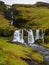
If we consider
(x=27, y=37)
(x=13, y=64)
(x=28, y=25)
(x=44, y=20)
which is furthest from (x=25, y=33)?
(x=13, y=64)

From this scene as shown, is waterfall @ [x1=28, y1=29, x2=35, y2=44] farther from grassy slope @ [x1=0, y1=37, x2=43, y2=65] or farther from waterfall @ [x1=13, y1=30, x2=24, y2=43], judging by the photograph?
grassy slope @ [x1=0, y1=37, x2=43, y2=65]

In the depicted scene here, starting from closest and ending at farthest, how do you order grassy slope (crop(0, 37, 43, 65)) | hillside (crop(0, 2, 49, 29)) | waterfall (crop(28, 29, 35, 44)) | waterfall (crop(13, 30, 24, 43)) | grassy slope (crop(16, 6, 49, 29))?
grassy slope (crop(0, 37, 43, 65)) < waterfall (crop(28, 29, 35, 44)) < waterfall (crop(13, 30, 24, 43)) < grassy slope (crop(16, 6, 49, 29)) < hillside (crop(0, 2, 49, 29))

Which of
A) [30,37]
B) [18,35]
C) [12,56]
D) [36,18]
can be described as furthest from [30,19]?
[12,56]

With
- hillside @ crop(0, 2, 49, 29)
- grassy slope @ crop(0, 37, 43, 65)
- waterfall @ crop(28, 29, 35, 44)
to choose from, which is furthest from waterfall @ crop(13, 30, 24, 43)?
grassy slope @ crop(0, 37, 43, 65)

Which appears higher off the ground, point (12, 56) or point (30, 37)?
point (12, 56)

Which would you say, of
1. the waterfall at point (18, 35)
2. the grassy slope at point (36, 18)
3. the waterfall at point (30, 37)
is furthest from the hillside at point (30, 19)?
the waterfall at point (18, 35)

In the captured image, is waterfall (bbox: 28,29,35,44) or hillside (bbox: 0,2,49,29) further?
Answer: hillside (bbox: 0,2,49,29)

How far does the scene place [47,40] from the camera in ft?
340

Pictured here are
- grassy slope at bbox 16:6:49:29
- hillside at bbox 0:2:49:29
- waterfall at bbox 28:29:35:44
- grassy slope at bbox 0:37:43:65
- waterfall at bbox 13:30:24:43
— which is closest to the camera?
grassy slope at bbox 0:37:43:65

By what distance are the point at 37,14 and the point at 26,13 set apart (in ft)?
20.7

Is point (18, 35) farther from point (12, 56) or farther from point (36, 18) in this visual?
point (12, 56)

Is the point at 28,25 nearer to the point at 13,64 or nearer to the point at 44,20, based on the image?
the point at 44,20

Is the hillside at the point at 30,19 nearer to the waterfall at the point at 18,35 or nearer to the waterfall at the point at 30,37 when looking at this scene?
the waterfall at the point at 30,37

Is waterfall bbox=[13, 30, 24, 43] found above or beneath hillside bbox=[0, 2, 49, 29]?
above
